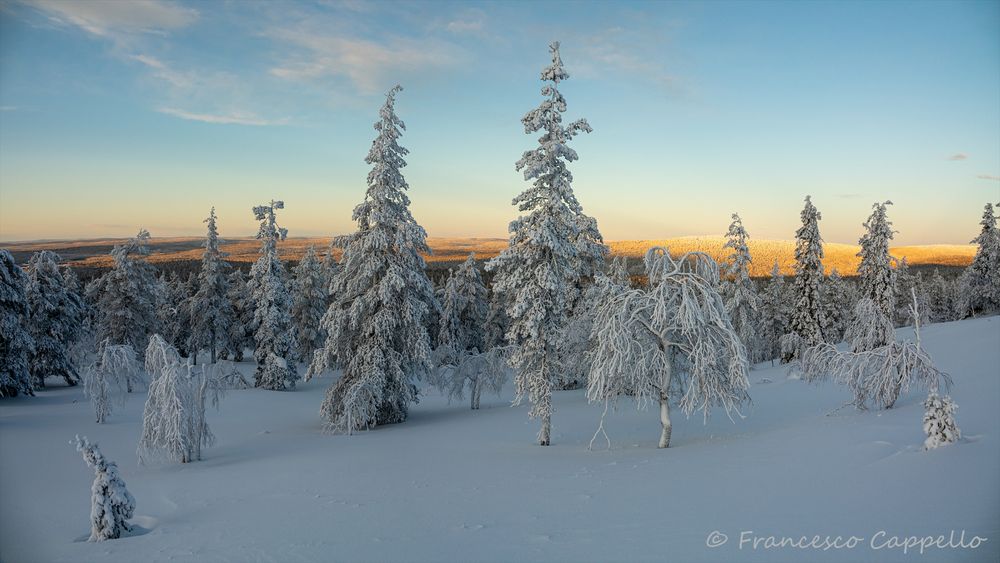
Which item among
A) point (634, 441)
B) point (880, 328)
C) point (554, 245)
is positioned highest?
point (554, 245)

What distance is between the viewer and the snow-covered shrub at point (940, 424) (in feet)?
34.3

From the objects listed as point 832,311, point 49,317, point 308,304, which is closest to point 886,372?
point 832,311

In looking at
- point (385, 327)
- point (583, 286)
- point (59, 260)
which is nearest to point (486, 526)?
point (385, 327)

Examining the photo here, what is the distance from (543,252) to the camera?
2067 cm

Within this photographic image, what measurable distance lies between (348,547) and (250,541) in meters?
2.06

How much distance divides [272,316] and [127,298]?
1233 centimetres

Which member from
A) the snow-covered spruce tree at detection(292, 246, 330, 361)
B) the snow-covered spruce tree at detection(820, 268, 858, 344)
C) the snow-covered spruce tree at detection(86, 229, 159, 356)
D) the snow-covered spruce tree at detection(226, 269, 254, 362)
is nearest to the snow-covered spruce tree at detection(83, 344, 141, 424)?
the snow-covered spruce tree at detection(86, 229, 159, 356)

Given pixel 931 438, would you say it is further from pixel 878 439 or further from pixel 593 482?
pixel 593 482

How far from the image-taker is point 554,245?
19.6 meters

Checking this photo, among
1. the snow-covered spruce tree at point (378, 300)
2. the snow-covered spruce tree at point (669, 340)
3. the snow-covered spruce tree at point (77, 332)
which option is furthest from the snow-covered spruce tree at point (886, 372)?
the snow-covered spruce tree at point (77, 332)

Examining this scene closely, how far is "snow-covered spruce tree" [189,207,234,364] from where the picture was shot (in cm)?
4606

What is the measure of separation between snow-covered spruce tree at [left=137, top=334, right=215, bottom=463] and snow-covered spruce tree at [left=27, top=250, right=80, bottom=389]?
76.0 feet

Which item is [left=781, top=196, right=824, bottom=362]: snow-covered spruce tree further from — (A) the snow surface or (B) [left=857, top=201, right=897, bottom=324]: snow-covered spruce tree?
(A) the snow surface

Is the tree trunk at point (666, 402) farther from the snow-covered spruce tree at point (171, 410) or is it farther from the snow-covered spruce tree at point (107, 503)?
the snow-covered spruce tree at point (171, 410)
